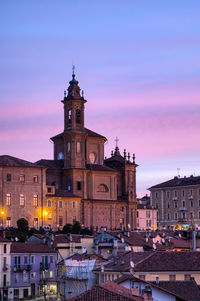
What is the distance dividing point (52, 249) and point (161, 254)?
2158 centimetres

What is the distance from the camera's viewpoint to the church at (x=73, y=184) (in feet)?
342

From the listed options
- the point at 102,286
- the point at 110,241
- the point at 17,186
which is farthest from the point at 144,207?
the point at 102,286

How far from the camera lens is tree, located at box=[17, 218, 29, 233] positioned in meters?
94.7

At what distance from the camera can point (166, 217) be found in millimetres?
146500

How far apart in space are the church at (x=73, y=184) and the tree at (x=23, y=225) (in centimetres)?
440

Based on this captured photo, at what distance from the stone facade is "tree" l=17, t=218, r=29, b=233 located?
48177 millimetres

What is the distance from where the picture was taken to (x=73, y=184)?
372 ft

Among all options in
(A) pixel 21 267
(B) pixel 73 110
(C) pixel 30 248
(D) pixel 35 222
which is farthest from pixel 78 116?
(A) pixel 21 267

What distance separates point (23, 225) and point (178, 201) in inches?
2114

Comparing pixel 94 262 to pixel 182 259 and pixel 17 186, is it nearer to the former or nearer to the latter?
pixel 182 259

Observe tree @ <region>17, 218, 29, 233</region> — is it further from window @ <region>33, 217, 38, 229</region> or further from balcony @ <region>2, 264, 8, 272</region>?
balcony @ <region>2, 264, 8, 272</region>

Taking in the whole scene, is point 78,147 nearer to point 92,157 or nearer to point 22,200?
point 92,157

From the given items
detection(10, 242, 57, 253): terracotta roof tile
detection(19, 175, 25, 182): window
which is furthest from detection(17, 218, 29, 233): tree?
detection(10, 242, 57, 253): terracotta roof tile

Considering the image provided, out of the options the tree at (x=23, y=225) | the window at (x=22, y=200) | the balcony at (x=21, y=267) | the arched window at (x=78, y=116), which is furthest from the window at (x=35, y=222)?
the balcony at (x=21, y=267)
